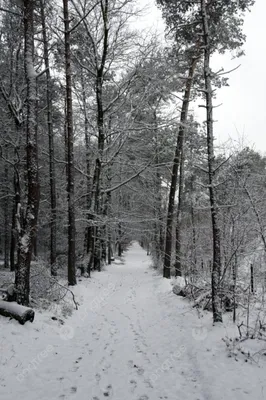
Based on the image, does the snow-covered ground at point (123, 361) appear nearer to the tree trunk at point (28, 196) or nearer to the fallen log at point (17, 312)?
the fallen log at point (17, 312)

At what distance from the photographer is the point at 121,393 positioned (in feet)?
13.9

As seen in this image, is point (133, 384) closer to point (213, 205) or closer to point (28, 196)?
point (213, 205)

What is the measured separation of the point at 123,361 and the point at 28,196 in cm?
435

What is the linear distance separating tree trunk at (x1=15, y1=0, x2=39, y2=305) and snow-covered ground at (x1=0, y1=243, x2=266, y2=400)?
1.01 m

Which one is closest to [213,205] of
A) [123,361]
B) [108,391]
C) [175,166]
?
[123,361]

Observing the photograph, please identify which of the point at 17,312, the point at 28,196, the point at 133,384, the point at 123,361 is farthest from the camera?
the point at 28,196

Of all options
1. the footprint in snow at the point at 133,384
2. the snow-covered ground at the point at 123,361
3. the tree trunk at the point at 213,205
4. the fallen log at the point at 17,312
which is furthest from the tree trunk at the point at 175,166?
the footprint in snow at the point at 133,384

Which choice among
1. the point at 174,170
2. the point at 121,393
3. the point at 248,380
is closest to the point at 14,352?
the point at 121,393

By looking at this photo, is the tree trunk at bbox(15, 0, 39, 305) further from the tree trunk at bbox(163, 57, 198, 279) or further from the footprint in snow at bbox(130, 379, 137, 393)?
the tree trunk at bbox(163, 57, 198, 279)

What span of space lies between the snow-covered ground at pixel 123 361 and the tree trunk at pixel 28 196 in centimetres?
101

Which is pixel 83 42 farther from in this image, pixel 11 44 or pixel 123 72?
pixel 11 44

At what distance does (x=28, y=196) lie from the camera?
Result: 705 cm

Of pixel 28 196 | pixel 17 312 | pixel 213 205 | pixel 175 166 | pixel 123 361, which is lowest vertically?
pixel 123 361

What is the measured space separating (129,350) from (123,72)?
39.2ft
